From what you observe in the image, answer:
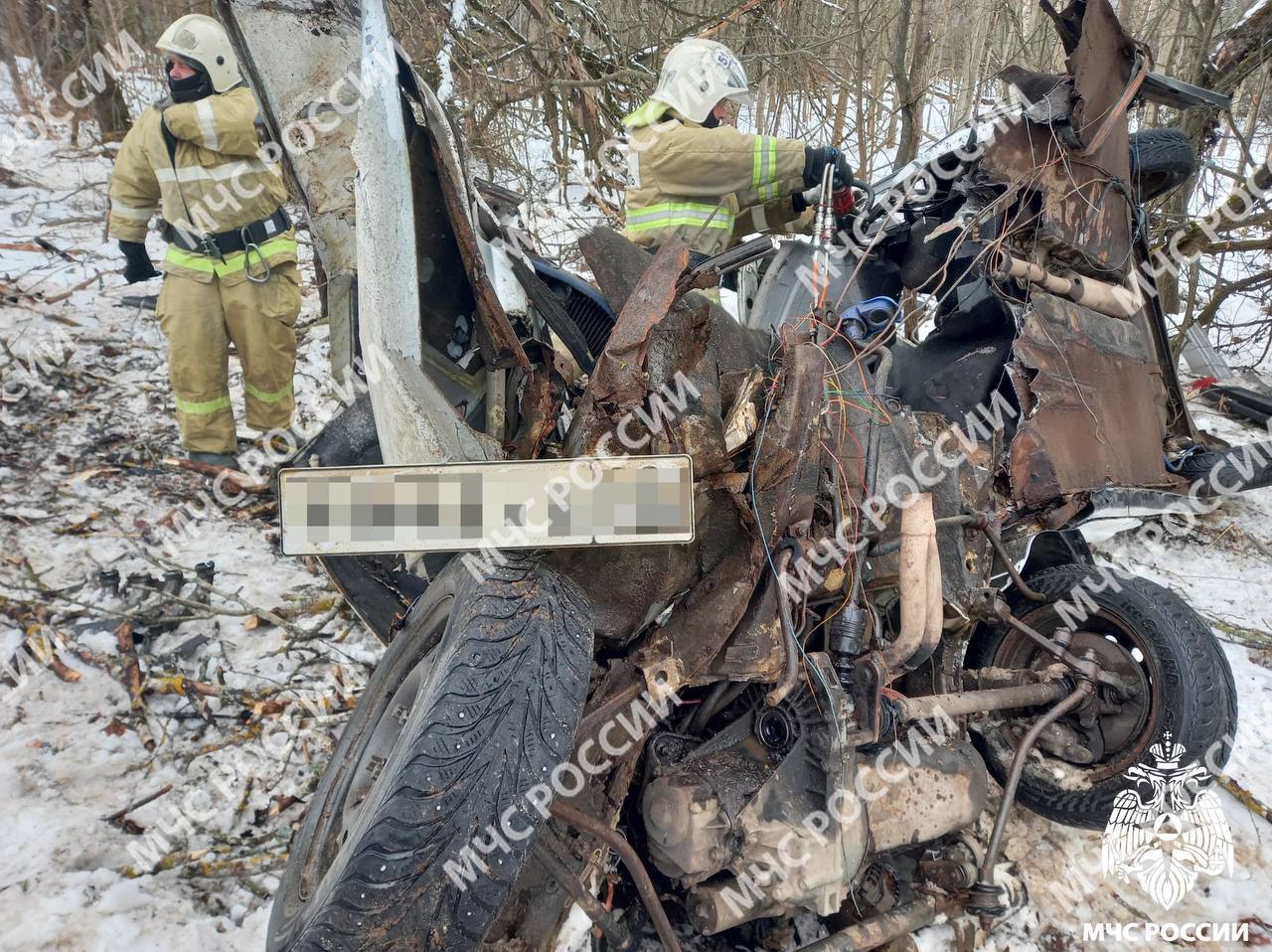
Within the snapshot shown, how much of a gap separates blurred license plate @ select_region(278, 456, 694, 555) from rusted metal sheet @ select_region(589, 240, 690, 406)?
271 millimetres

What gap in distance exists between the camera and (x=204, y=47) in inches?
158

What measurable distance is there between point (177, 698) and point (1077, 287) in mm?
3557

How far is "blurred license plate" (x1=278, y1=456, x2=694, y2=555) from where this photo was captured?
1.44 metres

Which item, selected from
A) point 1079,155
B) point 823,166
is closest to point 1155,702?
point 1079,155

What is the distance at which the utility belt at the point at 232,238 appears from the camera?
13.8 feet

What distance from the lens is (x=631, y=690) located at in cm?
178

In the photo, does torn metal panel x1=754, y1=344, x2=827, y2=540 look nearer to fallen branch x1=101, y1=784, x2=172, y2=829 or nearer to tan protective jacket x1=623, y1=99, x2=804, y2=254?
tan protective jacket x1=623, y1=99, x2=804, y2=254

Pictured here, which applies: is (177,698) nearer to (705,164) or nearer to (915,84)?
(705,164)

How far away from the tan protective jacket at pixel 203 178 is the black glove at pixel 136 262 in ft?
0.17

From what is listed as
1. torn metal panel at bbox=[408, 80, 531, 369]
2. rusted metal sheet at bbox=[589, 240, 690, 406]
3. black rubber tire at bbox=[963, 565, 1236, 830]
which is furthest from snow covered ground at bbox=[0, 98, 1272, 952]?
rusted metal sheet at bbox=[589, 240, 690, 406]

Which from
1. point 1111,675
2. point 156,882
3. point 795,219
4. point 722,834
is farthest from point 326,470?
point 795,219

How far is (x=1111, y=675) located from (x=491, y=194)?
110 inches

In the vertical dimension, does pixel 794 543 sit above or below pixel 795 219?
below

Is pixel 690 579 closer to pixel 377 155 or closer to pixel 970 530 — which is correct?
pixel 970 530
